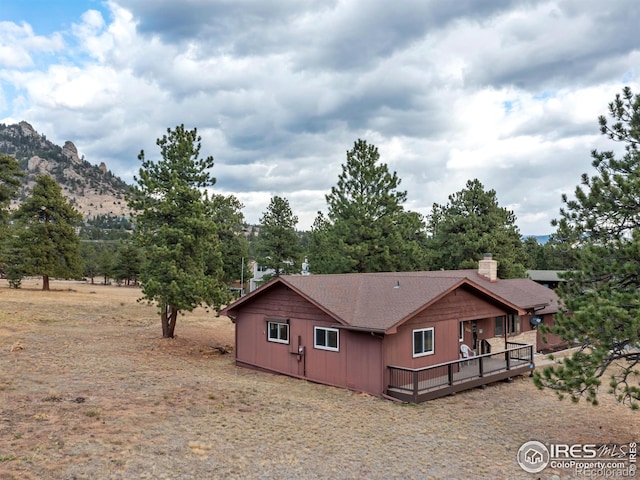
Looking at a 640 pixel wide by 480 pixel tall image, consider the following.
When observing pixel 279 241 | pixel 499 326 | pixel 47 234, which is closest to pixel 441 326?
pixel 499 326

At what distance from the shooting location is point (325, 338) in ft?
54.1

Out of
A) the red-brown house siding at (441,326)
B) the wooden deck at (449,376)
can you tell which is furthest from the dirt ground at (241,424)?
the red-brown house siding at (441,326)

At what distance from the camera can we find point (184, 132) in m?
22.5

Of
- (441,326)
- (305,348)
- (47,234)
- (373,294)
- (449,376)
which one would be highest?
(47,234)

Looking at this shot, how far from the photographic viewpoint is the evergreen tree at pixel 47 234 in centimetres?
4172

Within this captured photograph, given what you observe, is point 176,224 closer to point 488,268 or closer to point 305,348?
point 305,348

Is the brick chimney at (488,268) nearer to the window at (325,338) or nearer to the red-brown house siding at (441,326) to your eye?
the red-brown house siding at (441,326)

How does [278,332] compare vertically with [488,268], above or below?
below

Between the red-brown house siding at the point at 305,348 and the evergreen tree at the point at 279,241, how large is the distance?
1923cm

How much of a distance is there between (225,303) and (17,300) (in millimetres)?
20623

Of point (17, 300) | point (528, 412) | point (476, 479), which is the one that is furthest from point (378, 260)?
point (17, 300)

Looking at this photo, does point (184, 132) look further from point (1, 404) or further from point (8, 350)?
point (1, 404)

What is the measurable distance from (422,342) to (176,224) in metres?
13.1

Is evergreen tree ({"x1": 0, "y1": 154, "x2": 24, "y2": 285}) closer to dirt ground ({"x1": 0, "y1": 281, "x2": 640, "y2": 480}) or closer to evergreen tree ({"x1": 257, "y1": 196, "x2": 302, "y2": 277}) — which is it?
evergreen tree ({"x1": 257, "y1": 196, "x2": 302, "y2": 277})
